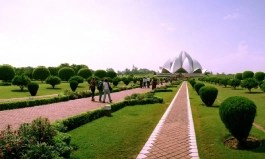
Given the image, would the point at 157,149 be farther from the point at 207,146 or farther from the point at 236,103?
the point at 236,103

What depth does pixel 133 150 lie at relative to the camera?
26.9ft

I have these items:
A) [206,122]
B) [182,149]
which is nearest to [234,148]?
[182,149]

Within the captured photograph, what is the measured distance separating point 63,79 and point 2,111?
136 ft

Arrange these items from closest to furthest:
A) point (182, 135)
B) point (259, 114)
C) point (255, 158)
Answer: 1. point (255, 158)
2. point (182, 135)
3. point (259, 114)

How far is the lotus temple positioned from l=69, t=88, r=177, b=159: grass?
321 feet

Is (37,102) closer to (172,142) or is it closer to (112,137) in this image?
(112,137)

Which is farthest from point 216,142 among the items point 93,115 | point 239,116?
point 93,115

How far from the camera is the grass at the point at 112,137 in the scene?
787 cm

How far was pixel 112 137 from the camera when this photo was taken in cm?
959

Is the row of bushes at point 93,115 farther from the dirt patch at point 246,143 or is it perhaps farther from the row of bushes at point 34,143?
the dirt patch at point 246,143

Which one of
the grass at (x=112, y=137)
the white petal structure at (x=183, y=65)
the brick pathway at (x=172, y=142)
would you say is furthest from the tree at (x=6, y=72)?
the white petal structure at (x=183, y=65)

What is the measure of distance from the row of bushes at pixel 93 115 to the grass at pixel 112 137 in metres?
0.27

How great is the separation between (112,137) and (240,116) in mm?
3843

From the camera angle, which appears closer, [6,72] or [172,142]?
[172,142]
